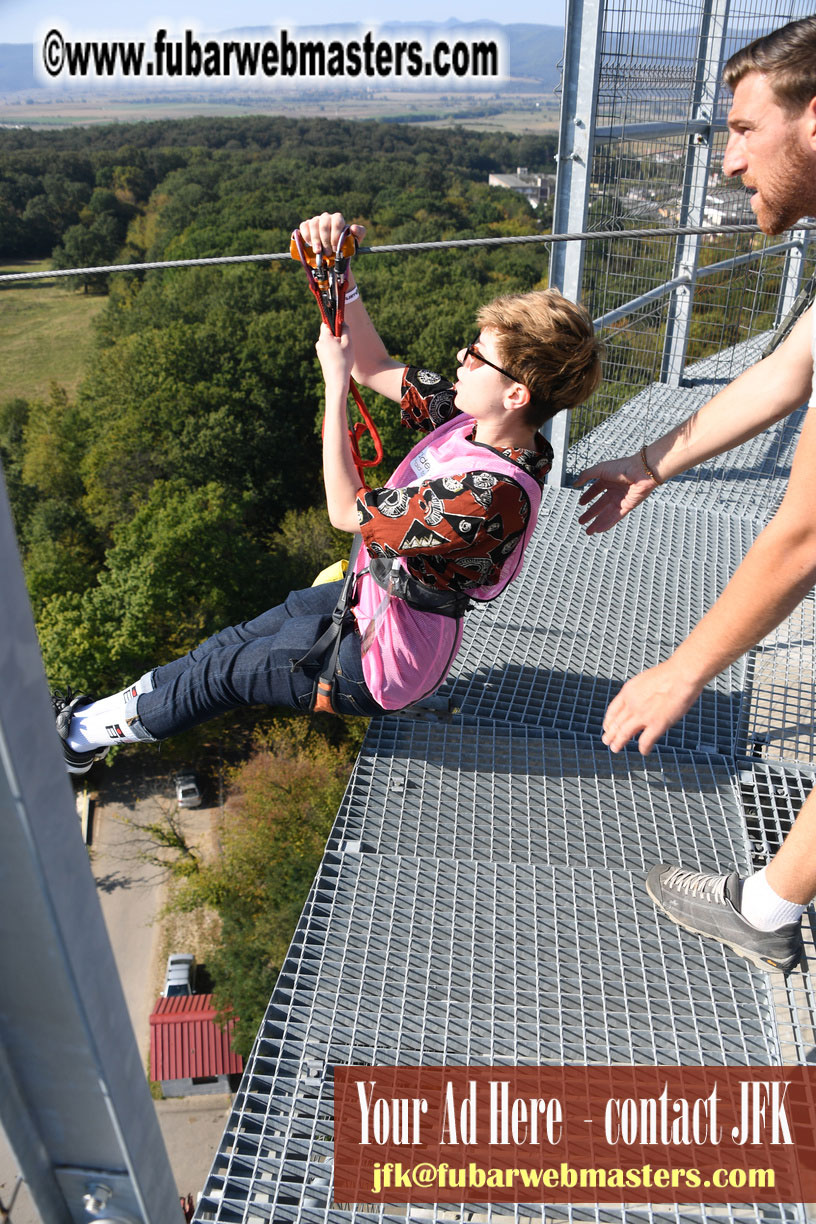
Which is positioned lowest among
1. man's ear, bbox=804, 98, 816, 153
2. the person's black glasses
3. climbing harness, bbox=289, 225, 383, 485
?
the person's black glasses

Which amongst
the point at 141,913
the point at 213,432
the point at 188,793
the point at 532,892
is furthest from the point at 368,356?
the point at 213,432

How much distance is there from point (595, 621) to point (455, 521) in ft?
7.75

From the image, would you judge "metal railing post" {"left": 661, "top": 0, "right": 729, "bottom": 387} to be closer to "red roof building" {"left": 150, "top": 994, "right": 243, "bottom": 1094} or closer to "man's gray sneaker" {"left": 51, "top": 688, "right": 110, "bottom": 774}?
"man's gray sneaker" {"left": 51, "top": 688, "right": 110, "bottom": 774}

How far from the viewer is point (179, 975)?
1556cm

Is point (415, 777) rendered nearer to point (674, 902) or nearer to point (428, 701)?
point (428, 701)

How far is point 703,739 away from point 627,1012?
1434mm

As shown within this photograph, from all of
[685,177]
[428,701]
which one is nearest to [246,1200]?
[428,701]

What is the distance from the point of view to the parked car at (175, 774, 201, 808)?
20.0 m

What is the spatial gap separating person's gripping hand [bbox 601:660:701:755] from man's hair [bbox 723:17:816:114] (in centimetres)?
116

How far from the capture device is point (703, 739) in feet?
12.6

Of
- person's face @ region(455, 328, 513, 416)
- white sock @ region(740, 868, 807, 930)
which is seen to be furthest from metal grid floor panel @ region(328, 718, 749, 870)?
person's face @ region(455, 328, 513, 416)

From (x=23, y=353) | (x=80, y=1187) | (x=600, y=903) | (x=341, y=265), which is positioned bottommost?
(x=23, y=353)

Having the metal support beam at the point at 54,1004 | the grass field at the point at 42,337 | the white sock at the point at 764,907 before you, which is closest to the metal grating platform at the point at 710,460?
the white sock at the point at 764,907

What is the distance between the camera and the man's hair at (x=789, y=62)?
6.01ft
